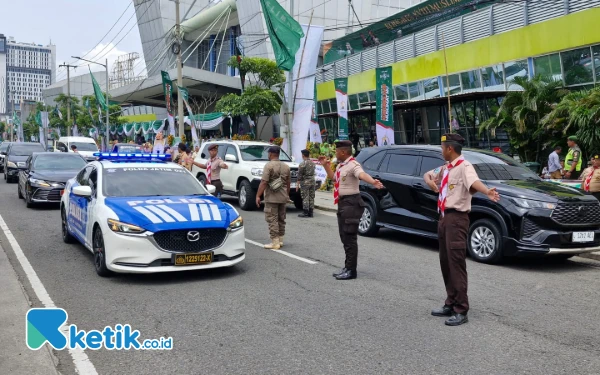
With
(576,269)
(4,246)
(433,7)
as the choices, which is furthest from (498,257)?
(433,7)

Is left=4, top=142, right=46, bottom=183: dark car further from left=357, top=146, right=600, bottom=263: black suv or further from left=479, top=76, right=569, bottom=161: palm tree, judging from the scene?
left=479, top=76, right=569, bottom=161: palm tree

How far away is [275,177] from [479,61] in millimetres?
16596

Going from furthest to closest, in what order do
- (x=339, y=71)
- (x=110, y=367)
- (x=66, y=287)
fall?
(x=339, y=71)
(x=66, y=287)
(x=110, y=367)

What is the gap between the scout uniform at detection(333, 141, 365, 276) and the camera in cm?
767

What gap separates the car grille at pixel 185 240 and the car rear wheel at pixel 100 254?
86 centimetres

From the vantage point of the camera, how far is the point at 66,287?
23.5 feet

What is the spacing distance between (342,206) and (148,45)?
59669 millimetres

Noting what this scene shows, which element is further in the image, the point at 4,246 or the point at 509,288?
the point at 4,246

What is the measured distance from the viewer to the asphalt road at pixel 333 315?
4750mm

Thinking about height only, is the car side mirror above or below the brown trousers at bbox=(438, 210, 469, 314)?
above

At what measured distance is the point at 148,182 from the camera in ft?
28.6

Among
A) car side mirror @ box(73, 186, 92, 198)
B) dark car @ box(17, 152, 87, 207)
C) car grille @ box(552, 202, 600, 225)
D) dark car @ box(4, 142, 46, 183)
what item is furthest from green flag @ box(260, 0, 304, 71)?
car grille @ box(552, 202, 600, 225)

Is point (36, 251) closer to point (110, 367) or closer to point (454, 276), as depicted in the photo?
Answer: point (110, 367)

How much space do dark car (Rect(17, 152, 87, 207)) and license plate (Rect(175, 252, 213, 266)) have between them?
29.4 ft
